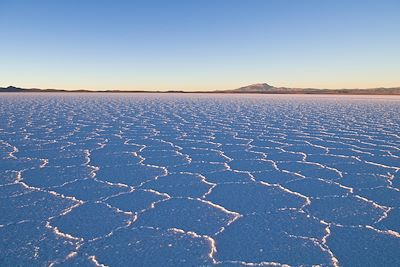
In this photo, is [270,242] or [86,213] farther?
[86,213]

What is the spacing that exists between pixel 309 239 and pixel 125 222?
3.13 ft

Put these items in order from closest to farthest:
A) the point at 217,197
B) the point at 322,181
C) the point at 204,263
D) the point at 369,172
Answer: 1. the point at 204,263
2. the point at 217,197
3. the point at 322,181
4. the point at 369,172

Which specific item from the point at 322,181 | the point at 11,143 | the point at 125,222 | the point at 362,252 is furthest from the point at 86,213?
the point at 11,143

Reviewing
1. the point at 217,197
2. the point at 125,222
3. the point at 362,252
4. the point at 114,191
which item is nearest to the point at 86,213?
the point at 125,222

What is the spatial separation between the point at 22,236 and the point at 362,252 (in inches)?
63.0

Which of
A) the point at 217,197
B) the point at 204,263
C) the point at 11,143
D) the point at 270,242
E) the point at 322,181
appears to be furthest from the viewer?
the point at 11,143

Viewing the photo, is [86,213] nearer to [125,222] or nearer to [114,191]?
[125,222]

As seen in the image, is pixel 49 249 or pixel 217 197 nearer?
pixel 49 249

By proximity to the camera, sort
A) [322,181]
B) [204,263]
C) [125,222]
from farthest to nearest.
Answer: [322,181] < [125,222] < [204,263]

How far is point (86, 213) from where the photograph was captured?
215 cm

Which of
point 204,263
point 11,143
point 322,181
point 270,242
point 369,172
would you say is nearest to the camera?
point 204,263

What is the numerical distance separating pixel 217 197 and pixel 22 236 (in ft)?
3.88

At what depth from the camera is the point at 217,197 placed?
98.3 inches

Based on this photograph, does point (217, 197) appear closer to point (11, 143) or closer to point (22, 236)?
point (22, 236)
